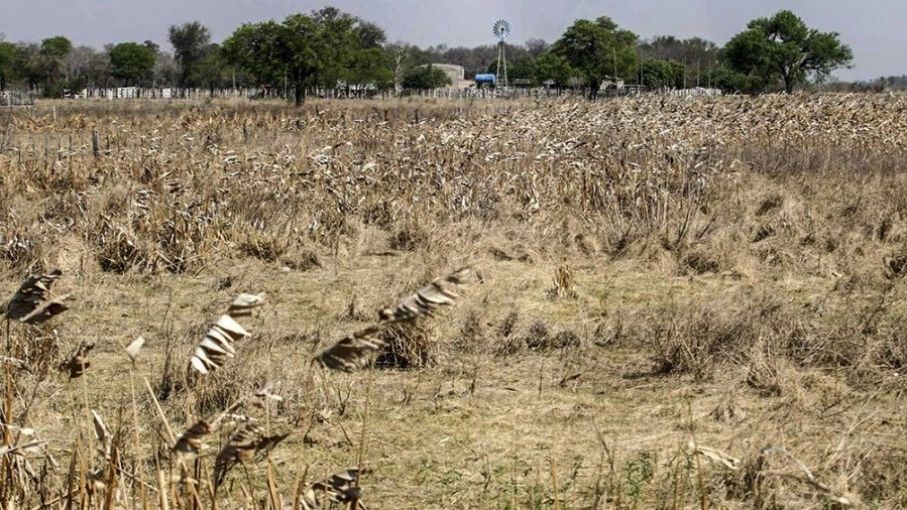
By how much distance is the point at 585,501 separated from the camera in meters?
3.51

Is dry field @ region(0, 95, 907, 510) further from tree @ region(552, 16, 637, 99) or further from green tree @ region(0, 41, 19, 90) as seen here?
green tree @ region(0, 41, 19, 90)

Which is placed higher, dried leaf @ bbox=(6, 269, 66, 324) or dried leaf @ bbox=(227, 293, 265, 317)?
dried leaf @ bbox=(227, 293, 265, 317)

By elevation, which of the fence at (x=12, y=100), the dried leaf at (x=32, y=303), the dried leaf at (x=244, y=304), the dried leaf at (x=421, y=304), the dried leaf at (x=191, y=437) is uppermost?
the fence at (x=12, y=100)

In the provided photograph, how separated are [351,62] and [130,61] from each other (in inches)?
1073

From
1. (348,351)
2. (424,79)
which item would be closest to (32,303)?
(348,351)

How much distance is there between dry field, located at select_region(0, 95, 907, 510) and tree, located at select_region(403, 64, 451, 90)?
67.8m

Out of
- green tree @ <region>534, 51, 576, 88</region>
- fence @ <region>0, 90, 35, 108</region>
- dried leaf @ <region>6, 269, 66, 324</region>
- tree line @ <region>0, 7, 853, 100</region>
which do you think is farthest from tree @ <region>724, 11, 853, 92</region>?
dried leaf @ <region>6, 269, 66, 324</region>

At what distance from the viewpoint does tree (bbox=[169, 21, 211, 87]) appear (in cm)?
7644

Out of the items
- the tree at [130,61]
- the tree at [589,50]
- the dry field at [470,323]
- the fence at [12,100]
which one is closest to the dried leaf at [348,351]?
the dry field at [470,323]

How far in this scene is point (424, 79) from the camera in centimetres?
8031

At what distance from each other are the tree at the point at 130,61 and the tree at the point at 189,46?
7.99 ft

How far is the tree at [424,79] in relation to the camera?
80125 millimetres

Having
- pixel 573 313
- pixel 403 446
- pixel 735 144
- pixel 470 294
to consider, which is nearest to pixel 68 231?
pixel 470 294

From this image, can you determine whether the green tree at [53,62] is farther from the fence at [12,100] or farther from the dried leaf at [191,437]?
the dried leaf at [191,437]
